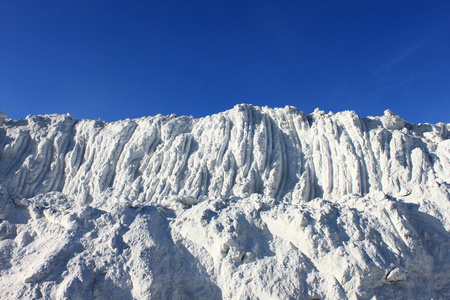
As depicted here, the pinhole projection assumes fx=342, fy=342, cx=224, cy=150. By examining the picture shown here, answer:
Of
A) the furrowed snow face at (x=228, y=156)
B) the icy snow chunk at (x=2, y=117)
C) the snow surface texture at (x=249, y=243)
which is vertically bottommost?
the snow surface texture at (x=249, y=243)

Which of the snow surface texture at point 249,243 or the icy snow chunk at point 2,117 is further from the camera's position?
the icy snow chunk at point 2,117

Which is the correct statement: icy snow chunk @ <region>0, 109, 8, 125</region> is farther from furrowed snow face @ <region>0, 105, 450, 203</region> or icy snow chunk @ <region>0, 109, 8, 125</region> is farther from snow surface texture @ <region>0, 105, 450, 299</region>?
snow surface texture @ <region>0, 105, 450, 299</region>

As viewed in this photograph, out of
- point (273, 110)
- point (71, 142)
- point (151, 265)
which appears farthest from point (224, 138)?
point (151, 265)

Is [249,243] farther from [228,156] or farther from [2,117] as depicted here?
[2,117]

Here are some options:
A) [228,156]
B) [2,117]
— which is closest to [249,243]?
[228,156]

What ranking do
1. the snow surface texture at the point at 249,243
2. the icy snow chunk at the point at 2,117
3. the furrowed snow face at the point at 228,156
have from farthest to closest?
the icy snow chunk at the point at 2,117
the furrowed snow face at the point at 228,156
the snow surface texture at the point at 249,243

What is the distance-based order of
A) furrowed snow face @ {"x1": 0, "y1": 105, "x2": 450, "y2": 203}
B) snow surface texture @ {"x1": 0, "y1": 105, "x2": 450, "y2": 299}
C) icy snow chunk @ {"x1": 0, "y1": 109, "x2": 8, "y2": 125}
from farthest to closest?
icy snow chunk @ {"x1": 0, "y1": 109, "x2": 8, "y2": 125}, furrowed snow face @ {"x1": 0, "y1": 105, "x2": 450, "y2": 203}, snow surface texture @ {"x1": 0, "y1": 105, "x2": 450, "y2": 299}

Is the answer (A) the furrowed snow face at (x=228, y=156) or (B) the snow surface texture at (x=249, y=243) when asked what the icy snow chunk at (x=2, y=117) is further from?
(B) the snow surface texture at (x=249, y=243)

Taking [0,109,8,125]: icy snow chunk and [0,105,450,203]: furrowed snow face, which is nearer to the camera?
[0,105,450,203]: furrowed snow face

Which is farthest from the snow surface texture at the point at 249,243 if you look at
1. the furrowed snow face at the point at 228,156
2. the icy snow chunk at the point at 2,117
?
the icy snow chunk at the point at 2,117

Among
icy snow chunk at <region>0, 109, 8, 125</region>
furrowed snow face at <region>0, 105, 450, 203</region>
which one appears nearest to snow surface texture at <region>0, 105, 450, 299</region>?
furrowed snow face at <region>0, 105, 450, 203</region>

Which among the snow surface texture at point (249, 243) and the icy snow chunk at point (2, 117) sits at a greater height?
the icy snow chunk at point (2, 117)

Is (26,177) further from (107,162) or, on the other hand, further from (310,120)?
(310,120)

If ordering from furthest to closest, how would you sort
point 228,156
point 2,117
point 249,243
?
1. point 2,117
2. point 228,156
3. point 249,243
